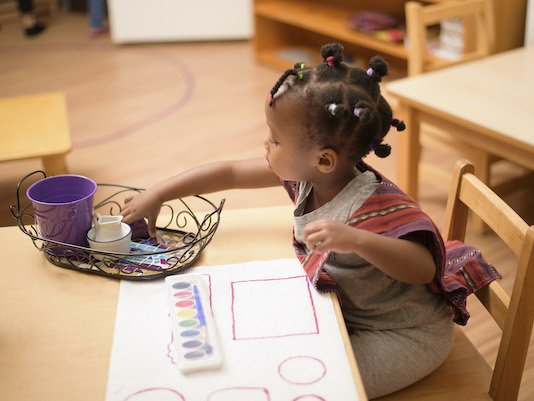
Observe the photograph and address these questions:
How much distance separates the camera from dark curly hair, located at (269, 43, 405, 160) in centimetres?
116

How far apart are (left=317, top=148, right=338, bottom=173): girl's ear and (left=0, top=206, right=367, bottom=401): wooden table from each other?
18 cm

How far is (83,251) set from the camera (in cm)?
128

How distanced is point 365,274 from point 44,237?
570 mm

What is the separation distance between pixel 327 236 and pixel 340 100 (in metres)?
0.23

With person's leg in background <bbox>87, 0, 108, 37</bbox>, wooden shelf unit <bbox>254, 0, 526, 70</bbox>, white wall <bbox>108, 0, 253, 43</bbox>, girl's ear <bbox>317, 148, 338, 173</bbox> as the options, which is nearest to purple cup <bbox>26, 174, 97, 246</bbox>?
girl's ear <bbox>317, 148, 338, 173</bbox>

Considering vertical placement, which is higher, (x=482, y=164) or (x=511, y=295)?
(x=511, y=295)

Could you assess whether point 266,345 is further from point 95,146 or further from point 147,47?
point 147,47

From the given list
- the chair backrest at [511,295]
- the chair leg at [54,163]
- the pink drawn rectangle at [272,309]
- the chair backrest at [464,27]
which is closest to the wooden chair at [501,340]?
the chair backrest at [511,295]

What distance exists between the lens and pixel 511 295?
131cm

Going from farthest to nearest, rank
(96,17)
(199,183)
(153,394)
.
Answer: (96,17), (199,183), (153,394)

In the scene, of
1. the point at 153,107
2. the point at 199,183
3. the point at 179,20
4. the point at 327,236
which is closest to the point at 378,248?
the point at 327,236

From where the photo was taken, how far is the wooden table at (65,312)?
1021 millimetres

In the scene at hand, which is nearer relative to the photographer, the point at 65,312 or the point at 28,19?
the point at 65,312

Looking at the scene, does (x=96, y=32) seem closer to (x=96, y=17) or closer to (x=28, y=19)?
(x=96, y=17)
